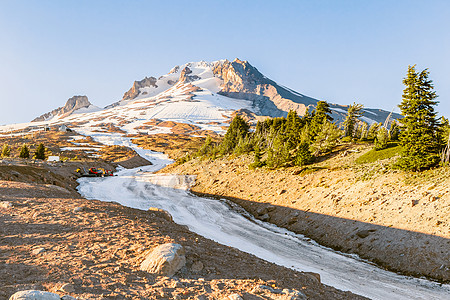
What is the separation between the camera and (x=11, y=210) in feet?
39.8

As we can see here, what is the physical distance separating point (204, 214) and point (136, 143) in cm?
15352

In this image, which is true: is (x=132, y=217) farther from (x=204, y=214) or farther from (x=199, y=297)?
(x=204, y=214)

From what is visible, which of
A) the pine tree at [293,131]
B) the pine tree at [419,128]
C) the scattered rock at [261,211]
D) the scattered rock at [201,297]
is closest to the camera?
the scattered rock at [201,297]

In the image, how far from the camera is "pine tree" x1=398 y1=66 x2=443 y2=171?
21828 mm

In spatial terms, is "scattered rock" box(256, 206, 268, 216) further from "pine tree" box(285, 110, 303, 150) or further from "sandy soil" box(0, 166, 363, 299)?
"pine tree" box(285, 110, 303, 150)

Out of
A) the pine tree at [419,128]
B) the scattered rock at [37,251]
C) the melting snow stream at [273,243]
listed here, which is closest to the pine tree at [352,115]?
the pine tree at [419,128]

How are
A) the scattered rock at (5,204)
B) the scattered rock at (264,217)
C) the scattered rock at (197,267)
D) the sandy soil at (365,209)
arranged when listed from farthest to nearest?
the scattered rock at (264,217) → the sandy soil at (365,209) → the scattered rock at (5,204) → the scattered rock at (197,267)

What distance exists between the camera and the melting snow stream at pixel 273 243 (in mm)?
12438

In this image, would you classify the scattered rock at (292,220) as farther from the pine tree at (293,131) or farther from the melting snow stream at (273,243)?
the pine tree at (293,131)

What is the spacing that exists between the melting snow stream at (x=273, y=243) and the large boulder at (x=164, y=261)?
8.71m

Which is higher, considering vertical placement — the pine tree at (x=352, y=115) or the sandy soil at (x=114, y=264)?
the pine tree at (x=352, y=115)

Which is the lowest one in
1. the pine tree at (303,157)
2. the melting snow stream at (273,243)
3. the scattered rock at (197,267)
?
the melting snow stream at (273,243)

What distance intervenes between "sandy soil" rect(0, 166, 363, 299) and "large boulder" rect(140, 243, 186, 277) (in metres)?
0.21

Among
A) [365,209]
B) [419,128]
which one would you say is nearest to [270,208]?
[365,209]
